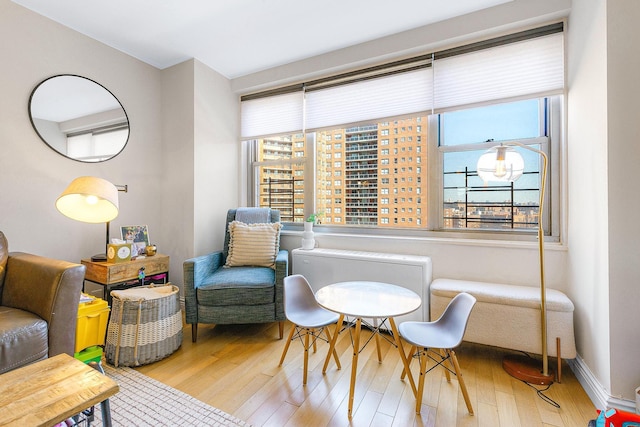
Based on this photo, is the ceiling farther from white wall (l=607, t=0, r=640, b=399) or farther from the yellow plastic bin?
the yellow plastic bin

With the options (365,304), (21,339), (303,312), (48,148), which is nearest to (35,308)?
(21,339)

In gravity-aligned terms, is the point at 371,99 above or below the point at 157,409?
above

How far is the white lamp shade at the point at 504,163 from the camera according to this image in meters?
1.72

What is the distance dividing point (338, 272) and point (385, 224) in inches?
27.3

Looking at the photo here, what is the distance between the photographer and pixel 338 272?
258cm

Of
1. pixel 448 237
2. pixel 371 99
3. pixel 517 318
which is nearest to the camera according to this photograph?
pixel 517 318

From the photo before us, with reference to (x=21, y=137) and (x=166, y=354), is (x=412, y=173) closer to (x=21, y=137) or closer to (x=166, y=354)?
(x=166, y=354)

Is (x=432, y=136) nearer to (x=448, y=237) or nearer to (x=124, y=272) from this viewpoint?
(x=448, y=237)

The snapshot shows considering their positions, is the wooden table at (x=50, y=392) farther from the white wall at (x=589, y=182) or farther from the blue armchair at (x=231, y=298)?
the white wall at (x=589, y=182)

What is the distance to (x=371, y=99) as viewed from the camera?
2.79 meters

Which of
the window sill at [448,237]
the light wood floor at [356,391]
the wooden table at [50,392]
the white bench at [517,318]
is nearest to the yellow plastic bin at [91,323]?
the light wood floor at [356,391]

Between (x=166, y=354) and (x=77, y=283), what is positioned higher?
(x=77, y=283)

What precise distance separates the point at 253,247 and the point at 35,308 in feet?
4.92

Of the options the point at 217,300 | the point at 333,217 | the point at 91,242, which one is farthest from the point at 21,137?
the point at 333,217
